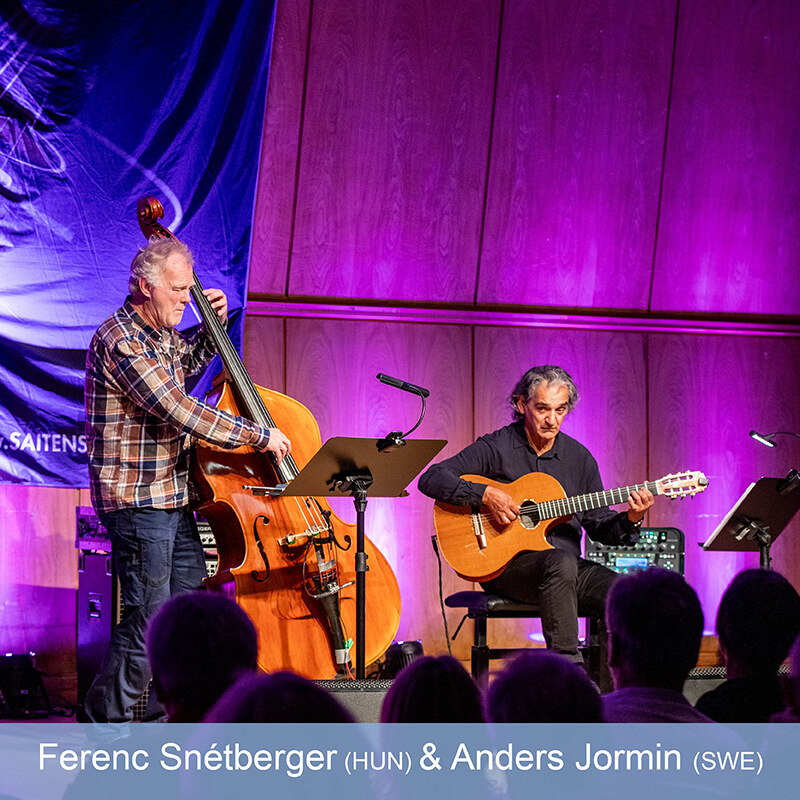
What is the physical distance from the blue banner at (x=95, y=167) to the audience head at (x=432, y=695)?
361 centimetres

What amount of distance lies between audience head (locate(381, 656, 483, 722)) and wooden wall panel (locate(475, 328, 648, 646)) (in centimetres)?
445

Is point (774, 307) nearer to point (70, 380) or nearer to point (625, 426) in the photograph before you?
point (625, 426)

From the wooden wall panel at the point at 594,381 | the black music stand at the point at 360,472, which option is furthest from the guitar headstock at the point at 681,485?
the wooden wall panel at the point at 594,381

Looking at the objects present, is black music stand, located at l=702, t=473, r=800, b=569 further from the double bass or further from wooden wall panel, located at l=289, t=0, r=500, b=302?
wooden wall panel, located at l=289, t=0, r=500, b=302

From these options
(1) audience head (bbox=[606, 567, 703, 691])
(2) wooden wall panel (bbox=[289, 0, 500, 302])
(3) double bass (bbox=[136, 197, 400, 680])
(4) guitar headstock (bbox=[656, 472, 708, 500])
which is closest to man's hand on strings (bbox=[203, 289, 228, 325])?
(3) double bass (bbox=[136, 197, 400, 680])

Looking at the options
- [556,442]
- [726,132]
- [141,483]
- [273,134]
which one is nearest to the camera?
[141,483]

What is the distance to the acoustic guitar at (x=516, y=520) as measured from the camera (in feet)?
14.8

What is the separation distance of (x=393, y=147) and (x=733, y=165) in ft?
6.99

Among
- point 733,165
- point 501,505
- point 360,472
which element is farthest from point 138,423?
point 733,165

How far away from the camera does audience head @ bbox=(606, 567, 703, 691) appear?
85.2 inches

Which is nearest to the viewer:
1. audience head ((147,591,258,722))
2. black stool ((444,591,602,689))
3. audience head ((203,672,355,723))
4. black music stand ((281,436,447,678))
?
audience head ((203,672,355,723))

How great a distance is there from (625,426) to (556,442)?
4.84ft

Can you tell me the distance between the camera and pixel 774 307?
645cm
